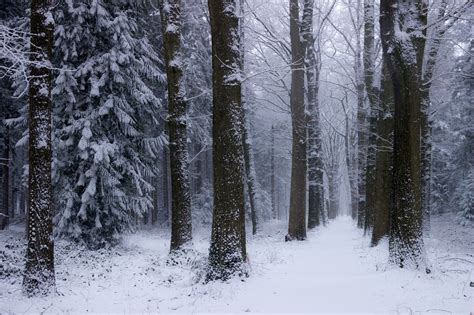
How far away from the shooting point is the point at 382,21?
27.9 ft

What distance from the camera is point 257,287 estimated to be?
7.09 metres

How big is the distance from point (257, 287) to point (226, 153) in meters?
2.58

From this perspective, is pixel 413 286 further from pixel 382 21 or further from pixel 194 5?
pixel 194 5

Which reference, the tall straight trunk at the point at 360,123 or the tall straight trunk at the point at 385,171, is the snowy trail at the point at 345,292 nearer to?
the tall straight trunk at the point at 385,171

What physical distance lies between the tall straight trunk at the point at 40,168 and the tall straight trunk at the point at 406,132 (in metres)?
6.94

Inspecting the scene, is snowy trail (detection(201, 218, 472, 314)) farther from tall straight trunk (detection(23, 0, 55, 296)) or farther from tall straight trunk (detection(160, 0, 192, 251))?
tall straight trunk (detection(23, 0, 55, 296))

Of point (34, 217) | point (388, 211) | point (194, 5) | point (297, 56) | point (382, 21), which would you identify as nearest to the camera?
point (34, 217)

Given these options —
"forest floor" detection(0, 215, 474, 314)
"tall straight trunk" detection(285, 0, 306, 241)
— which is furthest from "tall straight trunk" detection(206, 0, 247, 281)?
"tall straight trunk" detection(285, 0, 306, 241)

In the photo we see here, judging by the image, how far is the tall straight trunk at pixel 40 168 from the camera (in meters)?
7.33

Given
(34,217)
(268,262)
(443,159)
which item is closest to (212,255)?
(268,262)

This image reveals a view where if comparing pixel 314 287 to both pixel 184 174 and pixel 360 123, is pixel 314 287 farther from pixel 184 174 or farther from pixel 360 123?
pixel 360 123

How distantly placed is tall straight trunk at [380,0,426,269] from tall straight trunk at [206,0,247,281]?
3.25 metres

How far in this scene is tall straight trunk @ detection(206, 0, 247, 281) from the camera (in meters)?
7.54

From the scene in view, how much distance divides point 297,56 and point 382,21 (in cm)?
705
